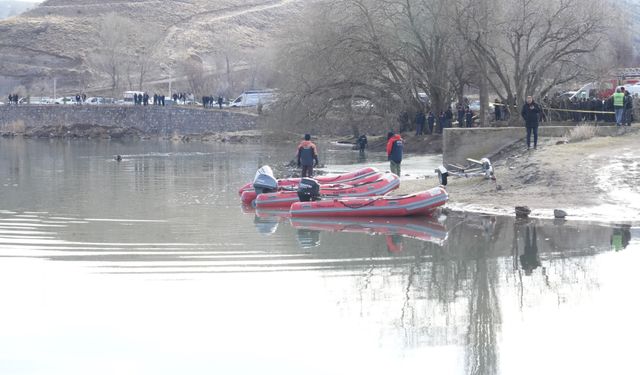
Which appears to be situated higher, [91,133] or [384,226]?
[91,133]

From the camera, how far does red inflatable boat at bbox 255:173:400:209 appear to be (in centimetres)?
2538

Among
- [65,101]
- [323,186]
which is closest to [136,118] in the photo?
[65,101]

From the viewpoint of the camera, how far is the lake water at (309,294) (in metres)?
12.0

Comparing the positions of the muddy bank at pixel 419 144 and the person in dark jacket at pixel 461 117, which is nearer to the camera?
the person in dark jacket at pixel 461 117

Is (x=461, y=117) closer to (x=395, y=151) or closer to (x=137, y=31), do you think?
(x=395, y=151)

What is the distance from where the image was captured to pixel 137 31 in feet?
389

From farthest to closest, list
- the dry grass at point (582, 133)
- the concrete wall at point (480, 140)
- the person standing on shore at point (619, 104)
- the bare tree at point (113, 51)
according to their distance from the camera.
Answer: the bare tree at point (113, 51), the concrete wall at point (480, 140), the person standing on shore at point (619, 104), the dry grass at point (582, 133)

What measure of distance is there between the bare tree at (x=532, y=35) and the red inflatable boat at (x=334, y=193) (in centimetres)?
1641

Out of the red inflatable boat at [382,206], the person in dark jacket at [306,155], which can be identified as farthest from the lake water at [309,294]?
the person in dark jacket at [306,155]

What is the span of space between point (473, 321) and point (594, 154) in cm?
1405

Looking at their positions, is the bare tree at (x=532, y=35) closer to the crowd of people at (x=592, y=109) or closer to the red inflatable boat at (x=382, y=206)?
Answer: the crowd of people at (x=592, y=109)

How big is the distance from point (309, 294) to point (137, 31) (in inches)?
4229

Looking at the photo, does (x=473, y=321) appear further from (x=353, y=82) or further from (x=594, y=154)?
(x=353, y=82)

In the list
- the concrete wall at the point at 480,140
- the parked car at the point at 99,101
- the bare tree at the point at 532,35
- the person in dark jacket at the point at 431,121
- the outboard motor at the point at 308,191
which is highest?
the bare tree at the point at 532,35
